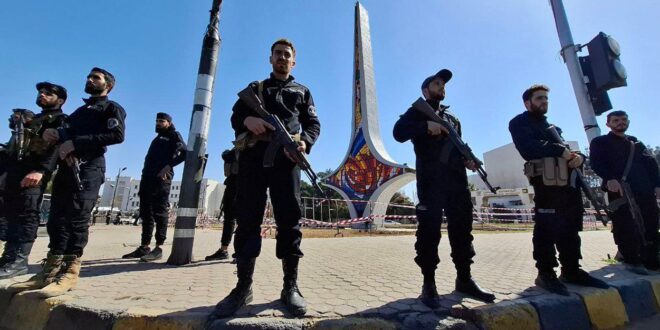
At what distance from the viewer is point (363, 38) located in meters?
24.4

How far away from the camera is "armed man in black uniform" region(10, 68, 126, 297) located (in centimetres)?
238

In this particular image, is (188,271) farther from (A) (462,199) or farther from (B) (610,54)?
(B) (610,54)

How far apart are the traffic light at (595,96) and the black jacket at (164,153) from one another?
5.60 metres

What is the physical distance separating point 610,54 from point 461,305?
3.71 m

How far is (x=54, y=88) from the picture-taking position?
3121 mm

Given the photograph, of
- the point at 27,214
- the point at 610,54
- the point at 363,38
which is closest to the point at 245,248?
the point at 27,214

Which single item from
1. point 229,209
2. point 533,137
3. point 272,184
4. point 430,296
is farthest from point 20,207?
point 533,137

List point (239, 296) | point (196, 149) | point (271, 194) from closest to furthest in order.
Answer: point (239, 296)
point (271, 194)
point (196, 149)

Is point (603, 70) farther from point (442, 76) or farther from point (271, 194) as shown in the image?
point (271, 194)

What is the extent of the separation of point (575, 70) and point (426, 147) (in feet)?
10.2

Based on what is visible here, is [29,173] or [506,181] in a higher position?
[506,181]

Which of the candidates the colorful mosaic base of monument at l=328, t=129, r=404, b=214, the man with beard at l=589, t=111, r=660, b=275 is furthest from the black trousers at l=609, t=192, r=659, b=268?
the colorful mosaic base of monument at l=328, t=129, r=404, b=214

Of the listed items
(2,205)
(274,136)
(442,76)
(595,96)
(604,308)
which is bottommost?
(604,308)

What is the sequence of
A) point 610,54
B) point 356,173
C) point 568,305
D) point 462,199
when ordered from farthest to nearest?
point 356,173 < point 610,54 < point 462,199 < point 568,305
